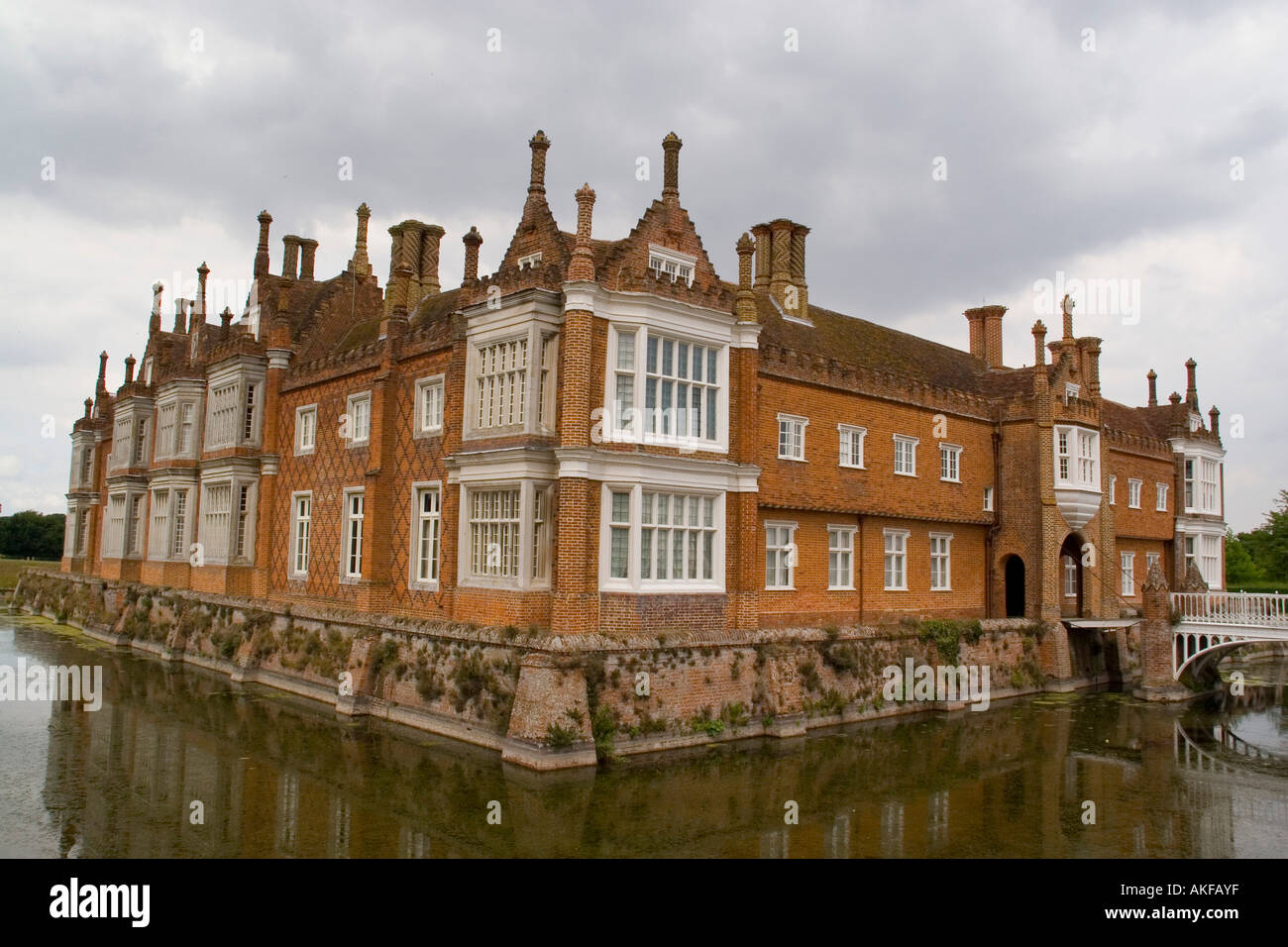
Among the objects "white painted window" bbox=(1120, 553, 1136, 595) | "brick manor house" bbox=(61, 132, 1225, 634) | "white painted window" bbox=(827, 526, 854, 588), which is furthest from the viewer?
"white painted window" bbox=(1120, 553, 1136, 595)

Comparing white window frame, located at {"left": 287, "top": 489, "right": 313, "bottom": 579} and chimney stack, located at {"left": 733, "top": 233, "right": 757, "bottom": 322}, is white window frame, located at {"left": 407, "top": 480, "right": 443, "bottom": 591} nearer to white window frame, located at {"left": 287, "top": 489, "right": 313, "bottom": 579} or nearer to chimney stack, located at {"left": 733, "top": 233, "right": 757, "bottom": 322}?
white window frame, located at {"left": 287, "top": 489, "right": 313, "bottom": 579}

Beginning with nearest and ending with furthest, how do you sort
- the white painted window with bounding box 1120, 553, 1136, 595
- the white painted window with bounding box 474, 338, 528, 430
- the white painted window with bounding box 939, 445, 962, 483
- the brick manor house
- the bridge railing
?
the brick manor house → the white painted window with bounding box 474, 338, 528, 430 → the bridge railing → the white painted window with bounding box 939, 445, 962, 483 → the white painted window with bounding box 1120, 553, 1136, 595

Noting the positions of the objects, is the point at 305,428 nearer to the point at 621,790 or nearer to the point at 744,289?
the point at 744,289

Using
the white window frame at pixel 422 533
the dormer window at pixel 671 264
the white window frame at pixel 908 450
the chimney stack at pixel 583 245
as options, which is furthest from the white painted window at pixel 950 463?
the white window frame at pixel 422 533

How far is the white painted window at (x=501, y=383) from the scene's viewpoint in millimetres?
18719

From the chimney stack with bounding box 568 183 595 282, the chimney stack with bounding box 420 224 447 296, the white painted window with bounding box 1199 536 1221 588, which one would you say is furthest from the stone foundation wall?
the white painted window with bounding box 1199 536 1221 588

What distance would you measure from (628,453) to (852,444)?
30.7ft

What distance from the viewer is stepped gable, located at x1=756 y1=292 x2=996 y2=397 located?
2623cm

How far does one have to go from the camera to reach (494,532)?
18922mm

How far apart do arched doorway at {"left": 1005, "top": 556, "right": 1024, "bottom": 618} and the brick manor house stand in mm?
112

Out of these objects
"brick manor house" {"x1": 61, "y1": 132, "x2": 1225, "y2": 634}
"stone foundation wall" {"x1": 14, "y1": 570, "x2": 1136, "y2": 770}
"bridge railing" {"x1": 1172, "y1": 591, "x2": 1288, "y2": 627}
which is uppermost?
"brick manor house" {"x1": 61, "y1": 132, "x2": 1225, "y2": 634}

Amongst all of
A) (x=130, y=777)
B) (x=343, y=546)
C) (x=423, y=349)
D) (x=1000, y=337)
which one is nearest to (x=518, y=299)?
(x=423, y=349)
